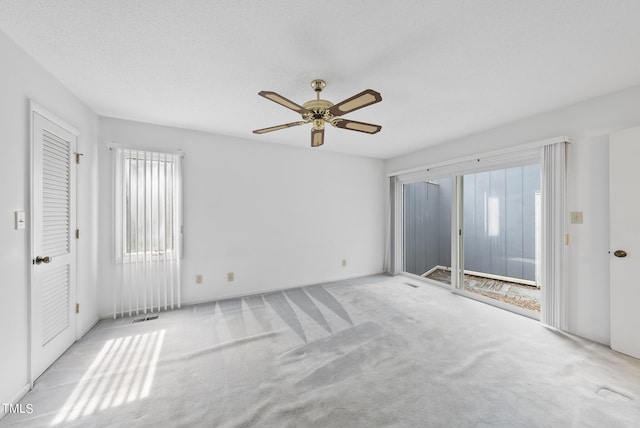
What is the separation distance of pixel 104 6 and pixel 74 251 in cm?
226

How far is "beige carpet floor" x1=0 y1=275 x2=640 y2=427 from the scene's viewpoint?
5.24ft

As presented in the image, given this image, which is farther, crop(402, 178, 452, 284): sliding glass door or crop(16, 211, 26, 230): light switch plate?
crop(402, 178, 452, 284): sliding glass door

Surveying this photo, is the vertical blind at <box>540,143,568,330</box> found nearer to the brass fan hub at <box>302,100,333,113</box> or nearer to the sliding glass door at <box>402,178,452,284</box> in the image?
the sliding glass door at <box>402,178,452,284</box>

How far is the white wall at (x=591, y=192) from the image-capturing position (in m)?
2.46

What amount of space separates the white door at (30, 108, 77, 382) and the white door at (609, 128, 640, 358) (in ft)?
16.4

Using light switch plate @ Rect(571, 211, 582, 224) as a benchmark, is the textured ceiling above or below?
above

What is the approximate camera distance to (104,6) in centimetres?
142

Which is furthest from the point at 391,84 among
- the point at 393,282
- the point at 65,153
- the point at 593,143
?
the point at 393,282

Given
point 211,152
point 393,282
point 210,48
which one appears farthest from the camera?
point 393,282

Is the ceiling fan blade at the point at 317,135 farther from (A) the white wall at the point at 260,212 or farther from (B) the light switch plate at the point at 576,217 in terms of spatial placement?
(B) the light switch plate at the point at 576,217

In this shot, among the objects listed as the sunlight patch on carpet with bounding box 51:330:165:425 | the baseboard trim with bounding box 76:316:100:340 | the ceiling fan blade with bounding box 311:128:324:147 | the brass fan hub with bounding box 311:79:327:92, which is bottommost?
the sunlight patch on carpet with bounding box 51:330:165:425

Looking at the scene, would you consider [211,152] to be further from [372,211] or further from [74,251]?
[372,211]

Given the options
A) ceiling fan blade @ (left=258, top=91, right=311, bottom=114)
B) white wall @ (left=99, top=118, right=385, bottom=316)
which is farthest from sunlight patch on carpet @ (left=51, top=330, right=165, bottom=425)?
ceiling fan blade @ (left=258, top=91, right=311, bottom=114)

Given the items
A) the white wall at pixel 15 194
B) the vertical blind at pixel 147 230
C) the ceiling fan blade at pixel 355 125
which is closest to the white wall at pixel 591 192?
the ceiling fan blade at pixel 355 125
